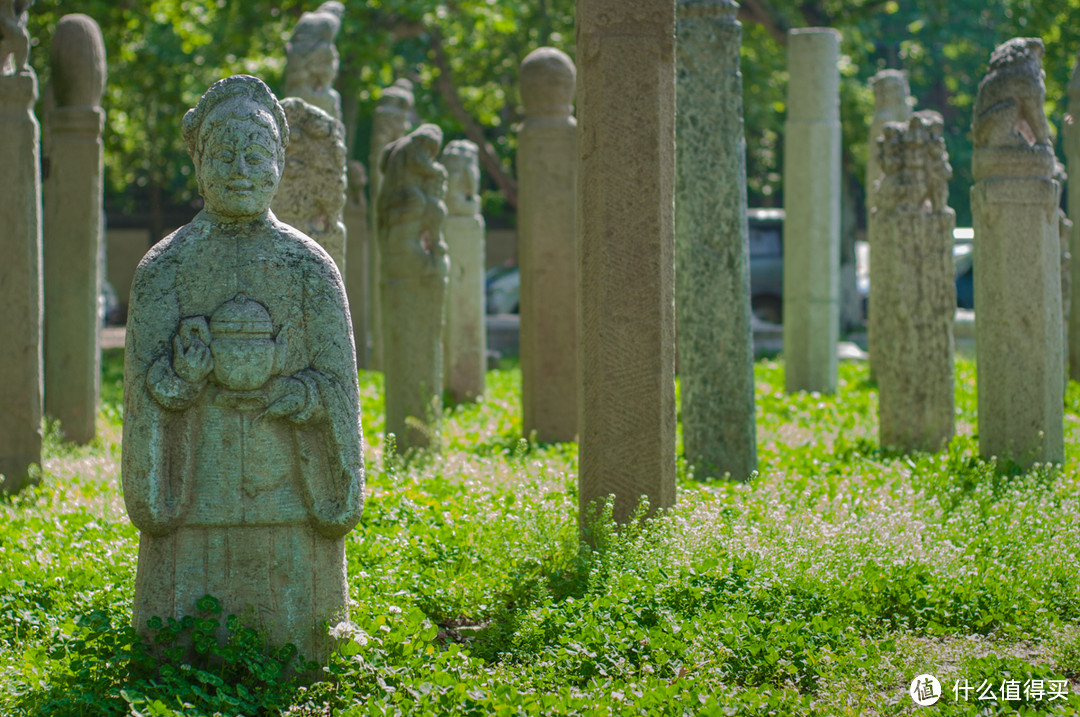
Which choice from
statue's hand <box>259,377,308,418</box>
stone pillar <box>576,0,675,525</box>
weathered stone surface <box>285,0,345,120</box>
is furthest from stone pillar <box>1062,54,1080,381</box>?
statue's hand <box>259,377,308,418</box>

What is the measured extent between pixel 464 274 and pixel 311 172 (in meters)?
5.71

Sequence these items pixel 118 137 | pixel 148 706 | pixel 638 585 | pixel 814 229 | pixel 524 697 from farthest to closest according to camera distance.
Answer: pixel 118 137
pixel 814 229
pixel 638 585
pixel 524 697
pixel 148 706

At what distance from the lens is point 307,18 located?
10.8 metres

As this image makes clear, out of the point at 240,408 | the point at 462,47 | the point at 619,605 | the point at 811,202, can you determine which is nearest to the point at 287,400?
the point at 240,408

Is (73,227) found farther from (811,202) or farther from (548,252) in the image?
(811,202)

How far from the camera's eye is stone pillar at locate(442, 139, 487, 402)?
504 inches

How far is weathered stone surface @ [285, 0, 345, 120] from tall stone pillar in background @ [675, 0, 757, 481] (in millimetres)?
3612

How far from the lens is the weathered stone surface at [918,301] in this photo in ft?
30.1

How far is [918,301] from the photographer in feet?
30.4

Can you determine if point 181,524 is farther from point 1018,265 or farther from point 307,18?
point 307,18

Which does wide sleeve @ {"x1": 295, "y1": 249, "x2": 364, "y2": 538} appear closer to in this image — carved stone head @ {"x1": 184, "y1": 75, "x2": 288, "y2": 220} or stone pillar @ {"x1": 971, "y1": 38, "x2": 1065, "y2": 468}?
carved stone head @ {"x1": 184, "y1": 75, "x2": 288, "y2": 220}

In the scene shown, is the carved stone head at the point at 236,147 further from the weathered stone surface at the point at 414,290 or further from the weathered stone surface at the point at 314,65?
the weathered stone surface at the point at 314,65

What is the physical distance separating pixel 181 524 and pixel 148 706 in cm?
72

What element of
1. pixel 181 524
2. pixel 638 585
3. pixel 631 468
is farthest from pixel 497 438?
pixel 181 524
